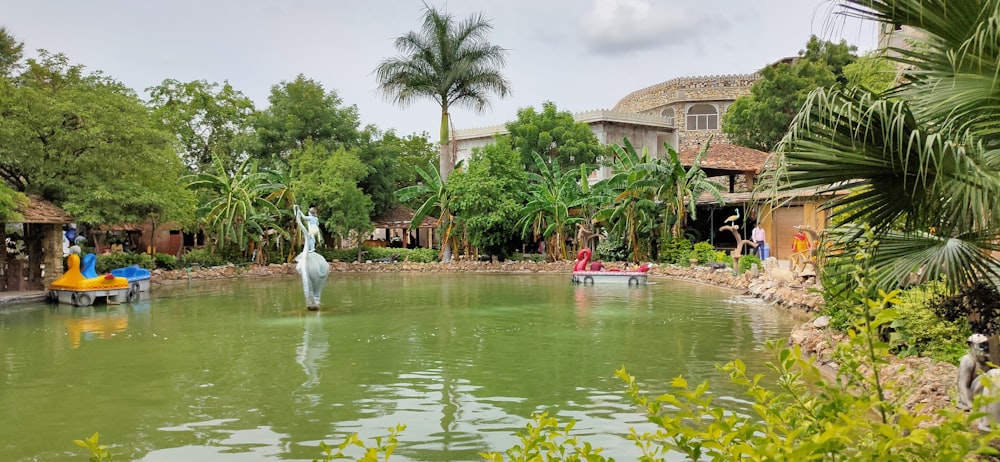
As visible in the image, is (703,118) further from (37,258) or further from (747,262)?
(37,258)

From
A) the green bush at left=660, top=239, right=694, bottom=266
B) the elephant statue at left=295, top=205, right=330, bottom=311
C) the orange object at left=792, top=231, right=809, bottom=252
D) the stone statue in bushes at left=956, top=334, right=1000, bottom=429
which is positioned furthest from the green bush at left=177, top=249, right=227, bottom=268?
the stone statue in bushes at left=956, top=334, right=1000, bottom=429

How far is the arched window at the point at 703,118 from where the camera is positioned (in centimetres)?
4069

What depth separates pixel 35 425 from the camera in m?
6.74

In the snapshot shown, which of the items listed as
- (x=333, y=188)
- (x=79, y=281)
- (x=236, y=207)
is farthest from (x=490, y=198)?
(x=79, y=281)

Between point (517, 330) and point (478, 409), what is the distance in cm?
528

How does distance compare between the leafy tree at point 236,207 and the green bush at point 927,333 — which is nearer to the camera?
the green bush at point 927,333

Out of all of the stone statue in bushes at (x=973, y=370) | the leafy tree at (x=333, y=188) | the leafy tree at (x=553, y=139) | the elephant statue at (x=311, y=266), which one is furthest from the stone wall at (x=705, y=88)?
the stone statue in bushes at (x=973, y=370)

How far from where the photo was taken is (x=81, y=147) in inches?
744

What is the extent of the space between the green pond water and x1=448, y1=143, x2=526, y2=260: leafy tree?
38.3 feet

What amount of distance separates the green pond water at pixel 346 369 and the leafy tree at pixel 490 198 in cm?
1167

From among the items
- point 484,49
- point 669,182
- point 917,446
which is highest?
point 484,49

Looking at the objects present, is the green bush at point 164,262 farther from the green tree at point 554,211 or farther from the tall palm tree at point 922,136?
the tall palm tree at point 922,136

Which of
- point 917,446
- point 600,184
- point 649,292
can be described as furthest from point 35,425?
point 600,184

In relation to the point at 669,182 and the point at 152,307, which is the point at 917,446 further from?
the point at 669,182
